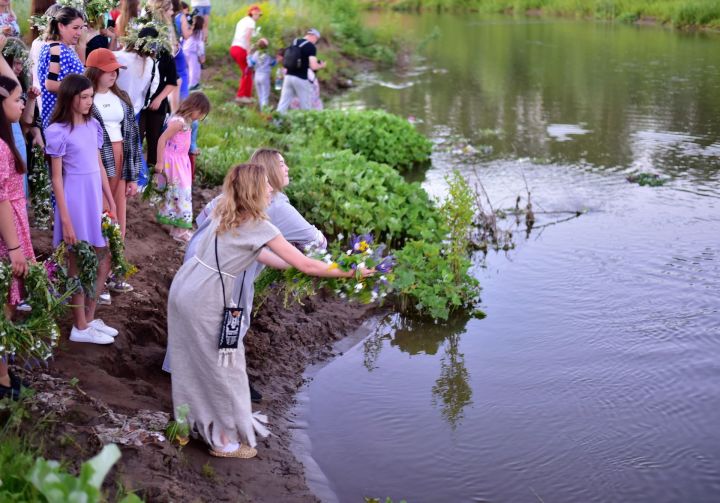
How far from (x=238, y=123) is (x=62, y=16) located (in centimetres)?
759

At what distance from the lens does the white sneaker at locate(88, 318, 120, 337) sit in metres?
6.73

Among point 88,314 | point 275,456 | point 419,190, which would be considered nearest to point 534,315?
point 419,190

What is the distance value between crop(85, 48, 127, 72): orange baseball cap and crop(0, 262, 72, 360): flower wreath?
6.27 feet

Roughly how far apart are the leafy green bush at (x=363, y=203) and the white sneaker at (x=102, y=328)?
12.5 feet

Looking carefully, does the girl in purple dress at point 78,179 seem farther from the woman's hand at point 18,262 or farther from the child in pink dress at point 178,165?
the child in pink dress at point 178,165

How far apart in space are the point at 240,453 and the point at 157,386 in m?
1.06

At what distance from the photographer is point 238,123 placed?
14680 mm

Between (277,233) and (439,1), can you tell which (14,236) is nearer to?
(277,233)

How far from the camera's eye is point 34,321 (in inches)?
219

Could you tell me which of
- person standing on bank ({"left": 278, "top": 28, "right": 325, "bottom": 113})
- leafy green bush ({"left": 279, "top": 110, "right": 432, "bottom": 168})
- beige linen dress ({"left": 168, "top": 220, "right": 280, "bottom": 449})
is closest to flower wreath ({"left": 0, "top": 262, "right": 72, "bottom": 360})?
beige linen dress ({"left": 168, "top": 220, "right": 280, "bottom": 449})

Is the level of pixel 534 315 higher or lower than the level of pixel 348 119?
lower

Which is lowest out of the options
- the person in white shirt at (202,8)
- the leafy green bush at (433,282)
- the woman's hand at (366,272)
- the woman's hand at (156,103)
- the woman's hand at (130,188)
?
the leafy green bush at (433,282)

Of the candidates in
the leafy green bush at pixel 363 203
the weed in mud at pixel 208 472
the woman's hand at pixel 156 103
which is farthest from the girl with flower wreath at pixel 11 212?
the leafy green bush at pixel 363 203

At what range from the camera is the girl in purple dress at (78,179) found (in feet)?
20.6
